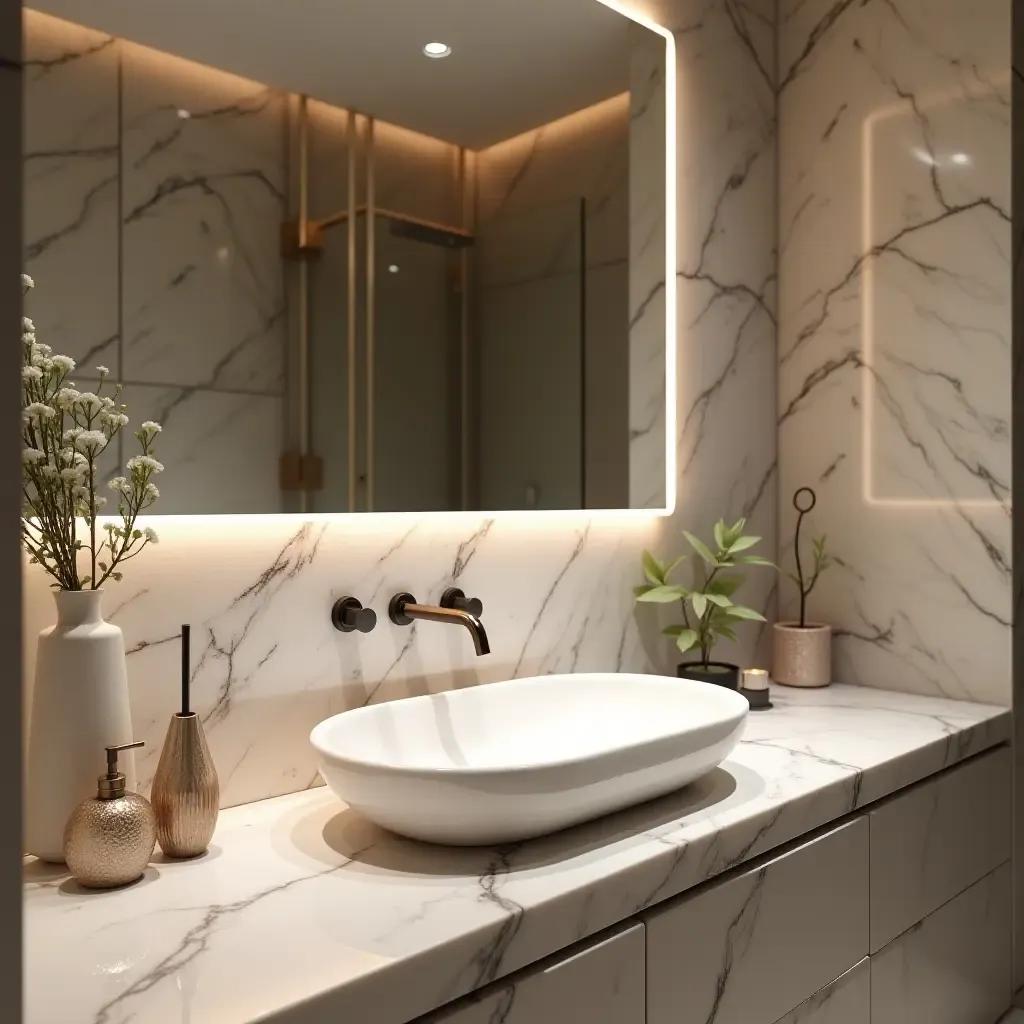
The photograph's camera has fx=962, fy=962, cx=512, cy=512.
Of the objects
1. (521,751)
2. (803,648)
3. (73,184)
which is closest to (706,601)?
(803,648)

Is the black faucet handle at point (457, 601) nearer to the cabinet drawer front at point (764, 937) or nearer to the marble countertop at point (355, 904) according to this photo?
the marble countertop at point (355, 904)

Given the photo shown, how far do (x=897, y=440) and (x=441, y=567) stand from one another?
3.36ft

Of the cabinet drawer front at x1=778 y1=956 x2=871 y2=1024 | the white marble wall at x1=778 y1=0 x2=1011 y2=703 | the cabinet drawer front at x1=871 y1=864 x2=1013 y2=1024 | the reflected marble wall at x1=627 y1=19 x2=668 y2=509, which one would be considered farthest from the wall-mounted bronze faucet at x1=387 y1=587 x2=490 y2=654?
the white marble wall at x1=778 y1=0 x2=1011 y2=703

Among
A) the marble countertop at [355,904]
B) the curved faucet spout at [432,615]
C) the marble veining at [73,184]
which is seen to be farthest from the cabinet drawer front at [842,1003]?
the marble veining at [73,184]

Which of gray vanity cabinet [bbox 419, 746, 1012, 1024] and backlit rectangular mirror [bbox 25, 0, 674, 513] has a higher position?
backlit rectangular mirror [bbox 25, 0, 674, 513]

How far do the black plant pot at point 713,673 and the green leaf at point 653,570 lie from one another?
0.53 feet

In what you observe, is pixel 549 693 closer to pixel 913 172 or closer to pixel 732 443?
pixel 732 443

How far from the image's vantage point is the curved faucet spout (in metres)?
1.27

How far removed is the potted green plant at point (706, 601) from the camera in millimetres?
1745

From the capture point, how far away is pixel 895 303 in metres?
1.95

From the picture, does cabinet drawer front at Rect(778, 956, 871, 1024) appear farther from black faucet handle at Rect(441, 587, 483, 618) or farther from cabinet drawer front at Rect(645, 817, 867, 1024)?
black faucet handle at Rect(441, 587, 483, 618)

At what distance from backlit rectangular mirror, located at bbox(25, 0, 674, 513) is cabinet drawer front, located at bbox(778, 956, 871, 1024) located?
32.9 inches

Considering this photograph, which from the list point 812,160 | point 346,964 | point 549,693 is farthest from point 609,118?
point 346,964

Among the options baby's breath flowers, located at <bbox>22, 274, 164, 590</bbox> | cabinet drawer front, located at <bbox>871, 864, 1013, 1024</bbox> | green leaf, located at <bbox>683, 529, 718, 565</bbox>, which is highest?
baby's breath flowers, located at <bbox>22, 274, 164, 590</bbox>
